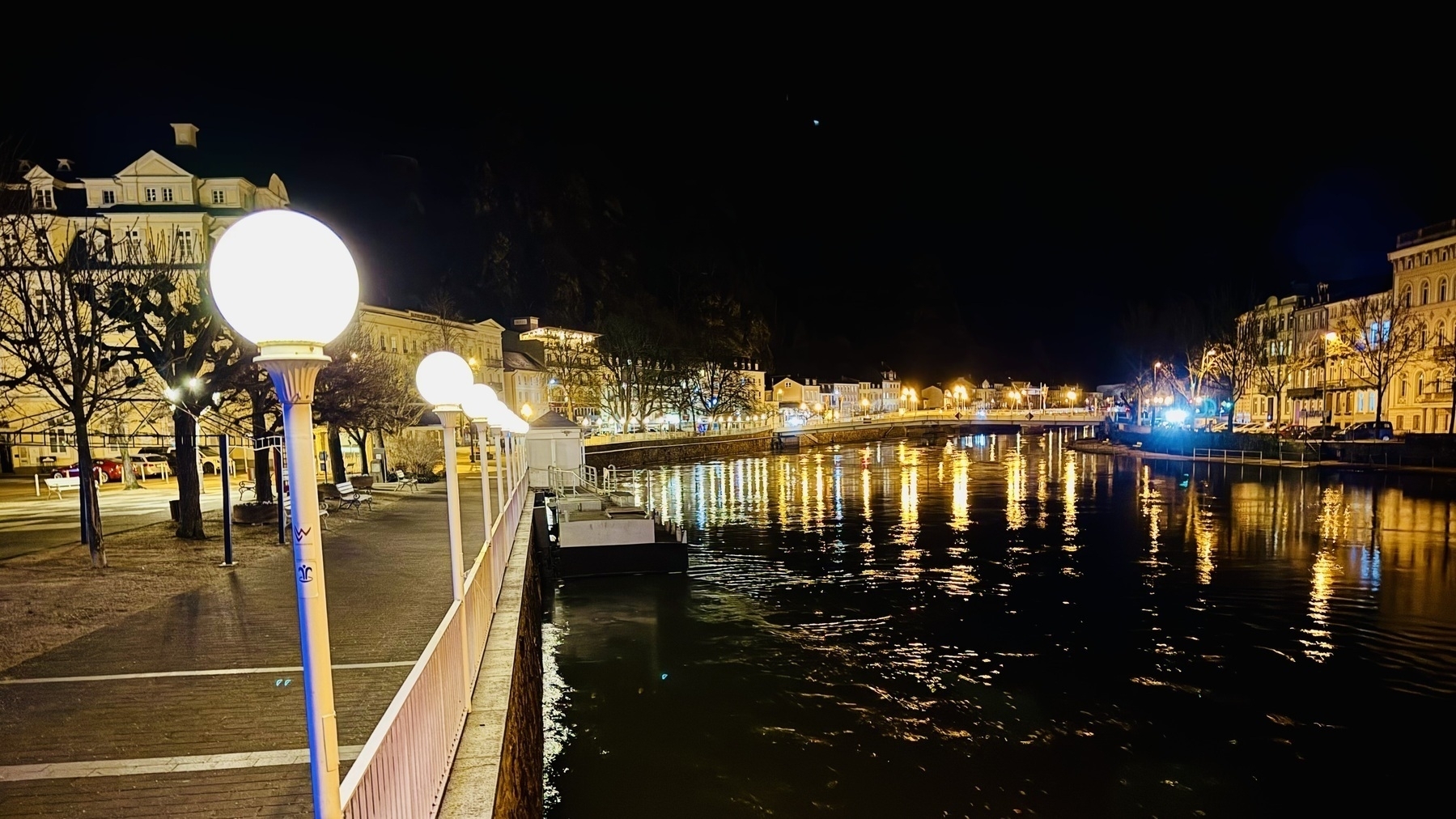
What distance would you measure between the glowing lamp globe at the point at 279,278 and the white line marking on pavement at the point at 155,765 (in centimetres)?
472

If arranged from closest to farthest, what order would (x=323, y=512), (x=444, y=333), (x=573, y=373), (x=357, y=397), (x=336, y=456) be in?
(x=323, y=512) < (x=357, y=397) < (x=336, y=456) < (x=444, y=333) < (x=573, y=373)

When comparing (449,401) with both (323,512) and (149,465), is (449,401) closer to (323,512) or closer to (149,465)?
(323,512)

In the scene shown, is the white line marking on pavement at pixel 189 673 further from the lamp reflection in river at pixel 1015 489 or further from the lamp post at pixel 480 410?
the lamp reflection in river at pixel 1015 489

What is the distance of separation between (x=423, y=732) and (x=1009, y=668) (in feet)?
42.6

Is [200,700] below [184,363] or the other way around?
below

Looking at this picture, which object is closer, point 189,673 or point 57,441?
point 189,673

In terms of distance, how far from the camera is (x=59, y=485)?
25359mm

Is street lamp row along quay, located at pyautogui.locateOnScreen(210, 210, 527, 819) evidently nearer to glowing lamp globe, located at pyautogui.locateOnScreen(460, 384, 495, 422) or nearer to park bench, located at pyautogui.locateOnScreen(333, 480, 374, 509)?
glowing lamp globe, located at pyautogui.locateOnScreen(460, 384, 495, 422)

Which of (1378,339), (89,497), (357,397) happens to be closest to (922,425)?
(1378,339)

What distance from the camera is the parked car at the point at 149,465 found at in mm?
30525

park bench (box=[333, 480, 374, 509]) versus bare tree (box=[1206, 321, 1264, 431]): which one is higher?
bare tree (box=[1206, 321, 1264, 431])

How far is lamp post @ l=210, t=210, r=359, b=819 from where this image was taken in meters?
2.65

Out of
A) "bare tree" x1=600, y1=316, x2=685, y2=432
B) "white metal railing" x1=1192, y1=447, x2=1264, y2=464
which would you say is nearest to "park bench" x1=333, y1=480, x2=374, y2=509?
"bare tree" x1=600, y1=316, x2=685, y2=432

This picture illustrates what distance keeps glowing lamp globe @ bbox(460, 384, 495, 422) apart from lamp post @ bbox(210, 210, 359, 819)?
15.8 ft
